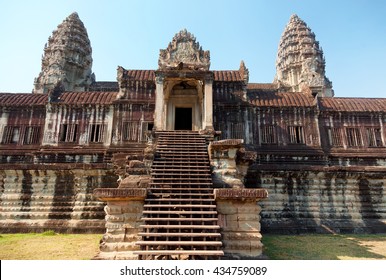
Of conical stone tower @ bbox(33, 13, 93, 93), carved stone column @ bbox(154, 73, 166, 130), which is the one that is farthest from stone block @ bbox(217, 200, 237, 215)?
conical stone tower @ bbox(33, 13, 93, 93)

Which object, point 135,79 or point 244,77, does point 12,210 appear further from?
point 244,77

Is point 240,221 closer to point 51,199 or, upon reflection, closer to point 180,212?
point 180,212

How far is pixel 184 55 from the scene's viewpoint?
17.3 m

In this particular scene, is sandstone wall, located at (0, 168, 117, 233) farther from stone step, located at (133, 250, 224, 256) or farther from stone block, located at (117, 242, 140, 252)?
stone step, located at (133, 250, 224, 256)

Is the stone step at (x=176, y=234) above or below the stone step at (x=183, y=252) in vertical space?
above

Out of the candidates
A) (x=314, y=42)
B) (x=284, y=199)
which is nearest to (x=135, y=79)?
(x=284, y=199)

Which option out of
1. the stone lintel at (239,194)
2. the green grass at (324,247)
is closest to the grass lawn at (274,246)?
the green grass at (324,247)

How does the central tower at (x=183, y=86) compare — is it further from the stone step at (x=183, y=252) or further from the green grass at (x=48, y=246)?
the stone step at (x=183, y=252)

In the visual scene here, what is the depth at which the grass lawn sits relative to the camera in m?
8.90

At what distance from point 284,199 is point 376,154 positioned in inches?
343

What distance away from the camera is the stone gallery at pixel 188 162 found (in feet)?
26.1

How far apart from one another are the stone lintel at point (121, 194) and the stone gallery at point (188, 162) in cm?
3

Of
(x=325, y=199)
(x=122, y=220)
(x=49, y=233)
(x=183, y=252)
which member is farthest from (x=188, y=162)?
(x=325, y=199)

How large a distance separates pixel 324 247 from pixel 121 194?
285 inches
